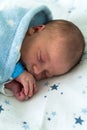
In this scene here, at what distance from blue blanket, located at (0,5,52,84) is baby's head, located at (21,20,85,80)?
5 centimetres

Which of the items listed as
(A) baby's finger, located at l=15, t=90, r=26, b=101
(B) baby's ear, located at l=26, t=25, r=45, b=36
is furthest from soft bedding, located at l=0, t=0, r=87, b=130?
(B) baby's ear, located at l=26, t=25, r=45, b=36

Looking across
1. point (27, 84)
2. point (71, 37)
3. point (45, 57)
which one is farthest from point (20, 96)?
point (71, 37)

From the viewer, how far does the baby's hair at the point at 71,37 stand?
1.10 m

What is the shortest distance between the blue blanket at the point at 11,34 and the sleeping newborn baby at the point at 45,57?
3 cm

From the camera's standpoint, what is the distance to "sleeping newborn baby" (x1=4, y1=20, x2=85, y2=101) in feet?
3.54

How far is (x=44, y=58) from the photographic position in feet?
3.55

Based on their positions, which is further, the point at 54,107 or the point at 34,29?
the point at 34,29

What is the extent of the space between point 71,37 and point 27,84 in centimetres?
21

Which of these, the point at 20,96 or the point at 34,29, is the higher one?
the point at 34,29

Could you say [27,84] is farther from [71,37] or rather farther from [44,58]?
[71,37]

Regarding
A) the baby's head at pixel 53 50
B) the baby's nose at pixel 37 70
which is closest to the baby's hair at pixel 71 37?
the baby's head at pixel 53 50

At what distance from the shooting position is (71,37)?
110 centimetres

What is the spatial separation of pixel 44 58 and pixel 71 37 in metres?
0.12

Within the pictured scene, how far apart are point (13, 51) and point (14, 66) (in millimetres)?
48
